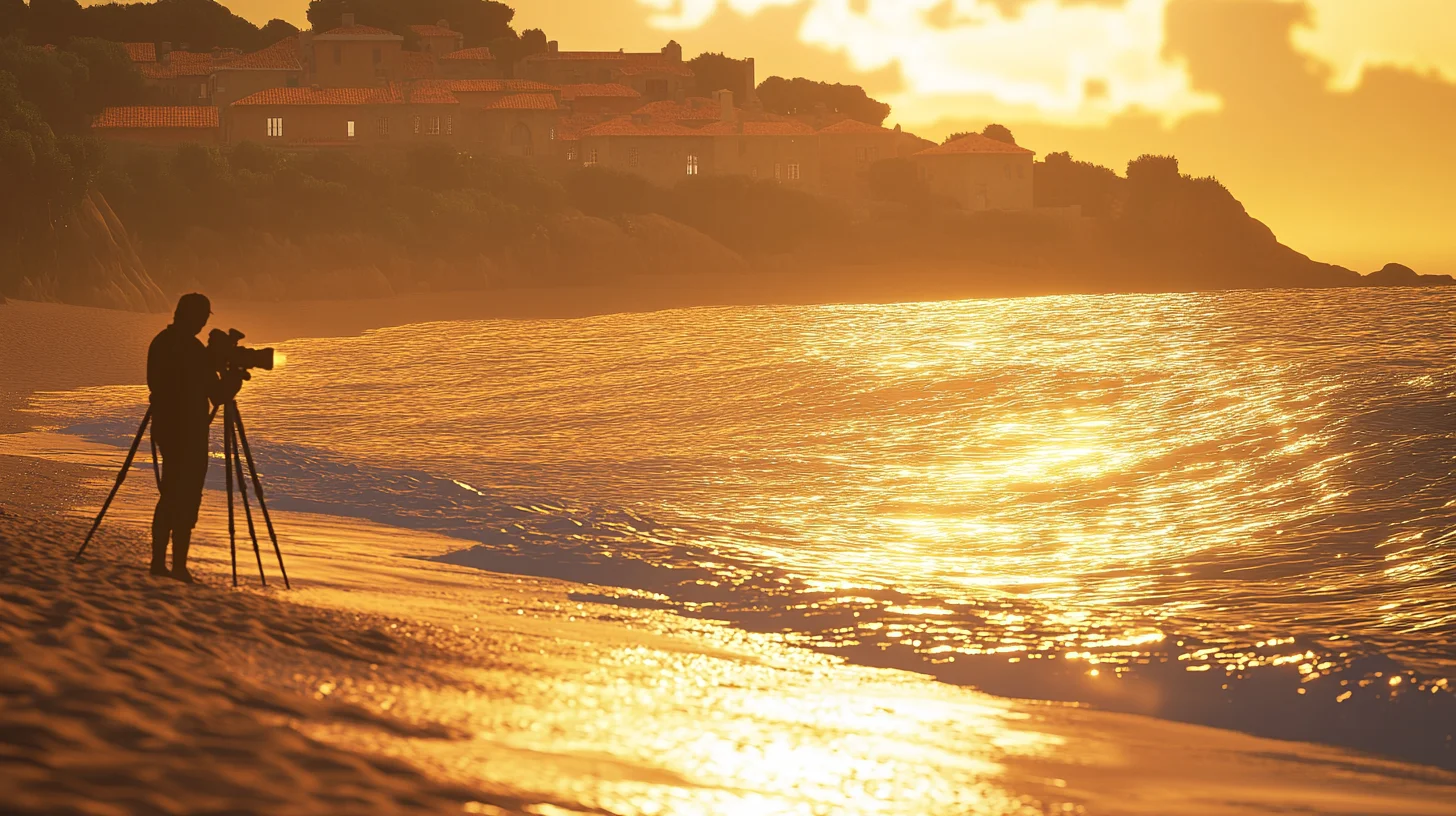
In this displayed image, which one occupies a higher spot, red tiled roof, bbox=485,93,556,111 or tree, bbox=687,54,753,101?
tree, bbox=687,54,753,101

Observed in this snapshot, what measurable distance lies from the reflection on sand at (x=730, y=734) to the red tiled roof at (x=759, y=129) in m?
94.4

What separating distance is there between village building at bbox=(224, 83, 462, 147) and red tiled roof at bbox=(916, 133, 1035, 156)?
36.2 metres

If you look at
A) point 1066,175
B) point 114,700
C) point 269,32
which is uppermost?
point 269,32

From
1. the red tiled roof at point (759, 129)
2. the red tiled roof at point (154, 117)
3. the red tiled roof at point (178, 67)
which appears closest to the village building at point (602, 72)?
the red tiled roof at point (759, 129)

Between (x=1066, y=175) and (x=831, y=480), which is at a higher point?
(x=1066, y=175)

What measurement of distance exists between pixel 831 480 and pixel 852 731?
14.5 metres

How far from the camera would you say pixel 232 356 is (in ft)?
34.8

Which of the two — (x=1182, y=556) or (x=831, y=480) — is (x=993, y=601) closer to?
(x=1182, y=556)

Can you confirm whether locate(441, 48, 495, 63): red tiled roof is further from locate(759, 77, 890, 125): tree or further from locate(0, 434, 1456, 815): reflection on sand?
locate(0, 434, 1456, 815): reflection on sand

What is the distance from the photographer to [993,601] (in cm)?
1362

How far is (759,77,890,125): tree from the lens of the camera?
133125 millimetres

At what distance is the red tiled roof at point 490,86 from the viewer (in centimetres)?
10000

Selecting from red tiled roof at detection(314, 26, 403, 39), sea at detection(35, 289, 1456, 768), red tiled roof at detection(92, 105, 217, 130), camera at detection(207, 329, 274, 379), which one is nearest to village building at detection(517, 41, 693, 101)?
red tiled roof at detection(314, 26, 403, 39)

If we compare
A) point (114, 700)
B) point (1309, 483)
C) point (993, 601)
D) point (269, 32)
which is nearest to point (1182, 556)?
point (993, 601)
